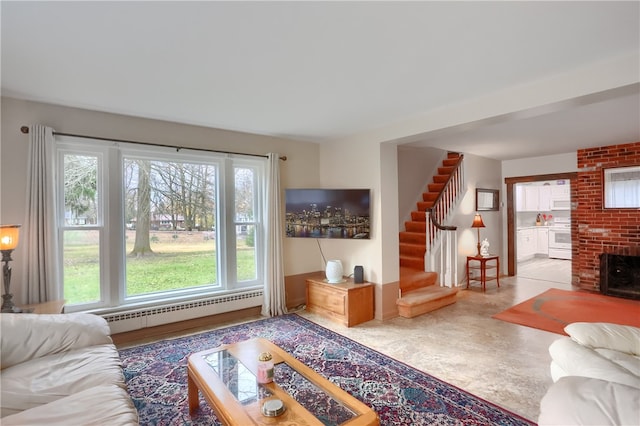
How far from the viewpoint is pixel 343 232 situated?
419 centimetres

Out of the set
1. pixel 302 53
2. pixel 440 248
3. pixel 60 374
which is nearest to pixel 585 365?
pixel 302 53

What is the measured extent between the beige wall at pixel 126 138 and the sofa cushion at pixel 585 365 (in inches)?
131

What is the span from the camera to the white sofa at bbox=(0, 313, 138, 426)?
1527mm

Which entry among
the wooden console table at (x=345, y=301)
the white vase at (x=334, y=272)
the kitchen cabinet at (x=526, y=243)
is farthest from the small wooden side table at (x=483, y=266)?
the kitchen cabinet at (x=526, y=243)

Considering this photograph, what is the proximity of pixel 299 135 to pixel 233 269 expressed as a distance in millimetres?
2033

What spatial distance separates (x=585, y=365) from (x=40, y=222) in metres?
4.20

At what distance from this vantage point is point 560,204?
911cm

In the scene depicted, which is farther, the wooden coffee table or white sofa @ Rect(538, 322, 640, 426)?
the wooden coffee table

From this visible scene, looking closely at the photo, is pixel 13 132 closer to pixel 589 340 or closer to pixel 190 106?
pixel 190 106

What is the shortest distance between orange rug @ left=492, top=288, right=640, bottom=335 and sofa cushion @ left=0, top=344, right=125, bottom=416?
13.7 ft

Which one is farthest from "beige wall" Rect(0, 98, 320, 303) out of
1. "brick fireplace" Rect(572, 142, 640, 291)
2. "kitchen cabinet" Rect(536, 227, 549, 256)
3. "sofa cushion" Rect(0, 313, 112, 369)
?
"kitchen cabinet" Rect(536, 227, 549, 256)

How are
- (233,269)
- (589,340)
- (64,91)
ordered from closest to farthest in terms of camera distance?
(589,340) < (64,91) < (233,269)

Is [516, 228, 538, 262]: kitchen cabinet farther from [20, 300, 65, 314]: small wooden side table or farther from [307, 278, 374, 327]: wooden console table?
[20, 300, 65, 314]: small wooden side table

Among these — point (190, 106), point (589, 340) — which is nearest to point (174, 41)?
point (190, 106)
